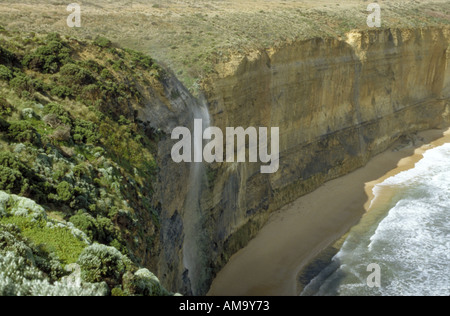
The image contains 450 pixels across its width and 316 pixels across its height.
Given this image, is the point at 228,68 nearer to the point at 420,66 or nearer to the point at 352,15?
the point at 352,15

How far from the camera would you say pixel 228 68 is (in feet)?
88.5

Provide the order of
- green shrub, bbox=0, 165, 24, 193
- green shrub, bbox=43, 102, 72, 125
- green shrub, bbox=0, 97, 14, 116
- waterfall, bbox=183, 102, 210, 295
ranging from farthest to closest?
1. waterfall, bbox=183, 102, 210, 295
2. green shrub, bbox=43, 102, 72, 125
3. green shrub, bbox=0, 97, 14, 116
4. green shrub, bbox=0, 165, 24, 193

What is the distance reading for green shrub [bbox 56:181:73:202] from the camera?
12.0m

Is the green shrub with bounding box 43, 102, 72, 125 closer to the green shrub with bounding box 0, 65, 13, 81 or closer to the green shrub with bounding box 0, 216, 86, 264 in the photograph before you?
the green shrub with bounding box 0, 65, 13, 81

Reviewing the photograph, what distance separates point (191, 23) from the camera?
3631cm

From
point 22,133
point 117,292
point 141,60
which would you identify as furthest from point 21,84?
point 117,292

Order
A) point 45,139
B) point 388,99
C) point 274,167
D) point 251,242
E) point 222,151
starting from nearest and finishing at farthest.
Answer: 1. point 45,139
2. point 222,151
3. point 251,242
4. point 274,167
5. point 388,99

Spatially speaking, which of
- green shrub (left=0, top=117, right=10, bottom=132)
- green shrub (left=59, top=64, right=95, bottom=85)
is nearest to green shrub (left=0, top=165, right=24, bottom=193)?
green shrub (left=0, top=117, right=10, bottom=132)

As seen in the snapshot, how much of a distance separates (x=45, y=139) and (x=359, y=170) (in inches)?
1153

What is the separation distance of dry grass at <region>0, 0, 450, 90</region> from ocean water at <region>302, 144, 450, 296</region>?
43.2 ft

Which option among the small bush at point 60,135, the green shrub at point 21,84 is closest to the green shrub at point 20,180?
the small bush at point 60,135

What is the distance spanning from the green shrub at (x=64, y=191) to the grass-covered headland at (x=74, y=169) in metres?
0.03

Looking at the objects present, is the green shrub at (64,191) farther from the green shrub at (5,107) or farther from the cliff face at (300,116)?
the cliff face at (300,116)

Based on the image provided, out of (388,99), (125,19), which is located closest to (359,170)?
(388,99)
